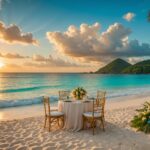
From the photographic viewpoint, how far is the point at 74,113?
676 cm

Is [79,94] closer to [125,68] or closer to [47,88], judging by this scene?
[47,88]

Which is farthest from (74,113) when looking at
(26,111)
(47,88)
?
(47,88)

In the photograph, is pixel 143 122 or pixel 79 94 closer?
pixel 143 122

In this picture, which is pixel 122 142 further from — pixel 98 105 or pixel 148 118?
pixel 98 105

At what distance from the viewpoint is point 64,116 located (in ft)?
22.5

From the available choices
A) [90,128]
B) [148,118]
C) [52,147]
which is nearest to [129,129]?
[148,118]

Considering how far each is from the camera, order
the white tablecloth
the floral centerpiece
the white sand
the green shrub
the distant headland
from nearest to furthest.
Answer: the white sand
the green shrub
the white tablecloth
the floral centerpiece
the distant headland

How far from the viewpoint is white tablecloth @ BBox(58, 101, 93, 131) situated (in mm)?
6734

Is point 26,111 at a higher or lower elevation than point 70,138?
lower

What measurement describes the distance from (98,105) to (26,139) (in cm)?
293

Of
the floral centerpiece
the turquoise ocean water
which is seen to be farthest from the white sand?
the turquoise ocean water

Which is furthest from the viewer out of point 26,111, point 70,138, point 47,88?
point 47,88

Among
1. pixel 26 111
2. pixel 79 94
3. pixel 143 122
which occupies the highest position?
pixel 79 94

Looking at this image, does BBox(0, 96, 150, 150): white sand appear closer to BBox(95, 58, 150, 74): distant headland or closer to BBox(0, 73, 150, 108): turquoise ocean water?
BBox(0, 73, 150, 108): turquoise ocean water
